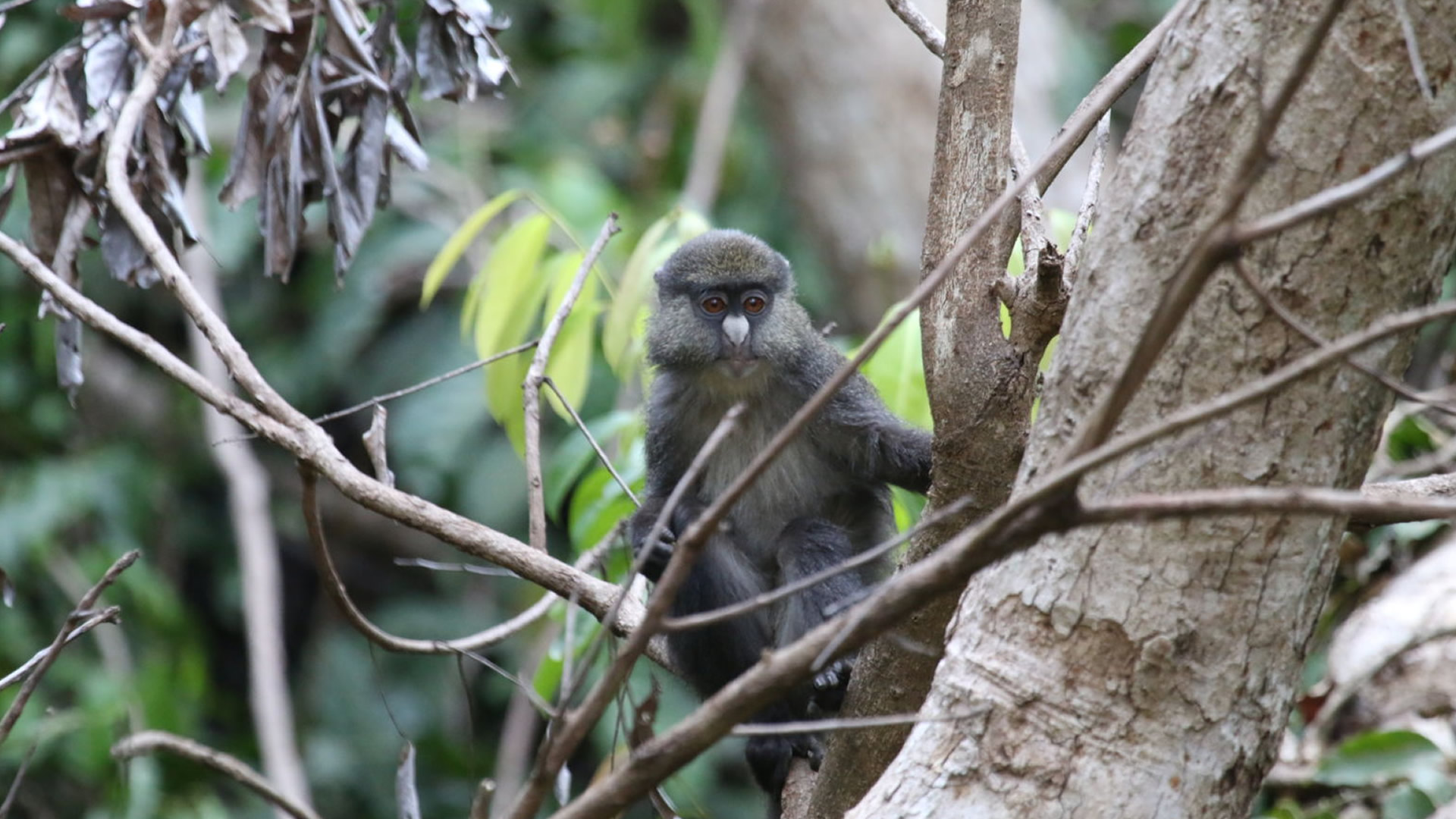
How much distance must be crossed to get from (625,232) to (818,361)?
170 inches

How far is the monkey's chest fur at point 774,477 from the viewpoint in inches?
167

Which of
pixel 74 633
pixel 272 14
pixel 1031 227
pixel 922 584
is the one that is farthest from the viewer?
pixel 272 14

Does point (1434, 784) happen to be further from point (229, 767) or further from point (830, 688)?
point (229, 767)

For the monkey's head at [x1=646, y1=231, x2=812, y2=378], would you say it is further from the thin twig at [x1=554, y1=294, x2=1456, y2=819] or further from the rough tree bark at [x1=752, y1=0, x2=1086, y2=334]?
the rough tree bark at [x1=752, y1=0, x2=1086, y2=334]

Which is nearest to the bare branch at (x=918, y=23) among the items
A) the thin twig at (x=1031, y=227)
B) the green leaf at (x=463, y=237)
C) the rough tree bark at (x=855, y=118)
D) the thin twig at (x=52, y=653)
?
the thin twig at (x=1031, y=227)

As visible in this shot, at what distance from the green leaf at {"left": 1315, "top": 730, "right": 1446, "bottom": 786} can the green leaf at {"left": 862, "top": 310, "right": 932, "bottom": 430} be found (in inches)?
75.4

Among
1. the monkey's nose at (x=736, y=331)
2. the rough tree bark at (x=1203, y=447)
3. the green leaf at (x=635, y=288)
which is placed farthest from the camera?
the monkey's nose at (x=736, y=331)

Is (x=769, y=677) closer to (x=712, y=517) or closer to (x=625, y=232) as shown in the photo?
(x=712, y=517)

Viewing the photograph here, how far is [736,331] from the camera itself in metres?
4.14

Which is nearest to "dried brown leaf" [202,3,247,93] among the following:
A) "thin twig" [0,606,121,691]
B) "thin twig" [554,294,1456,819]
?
"thin twig" [0,606,121,691]

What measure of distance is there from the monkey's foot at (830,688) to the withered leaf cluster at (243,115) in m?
1.65

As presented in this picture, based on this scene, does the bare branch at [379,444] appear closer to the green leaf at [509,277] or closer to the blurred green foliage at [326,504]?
the green leaf at [509,277]

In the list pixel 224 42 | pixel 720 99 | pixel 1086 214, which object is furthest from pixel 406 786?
pixel 720 99

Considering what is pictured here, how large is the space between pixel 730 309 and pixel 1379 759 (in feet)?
8.33
